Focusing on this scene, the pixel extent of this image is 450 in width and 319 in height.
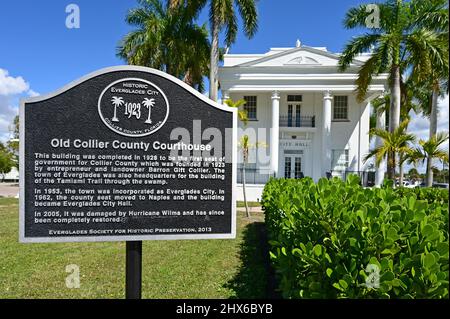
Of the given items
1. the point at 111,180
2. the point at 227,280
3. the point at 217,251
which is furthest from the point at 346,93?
the point at 111,180

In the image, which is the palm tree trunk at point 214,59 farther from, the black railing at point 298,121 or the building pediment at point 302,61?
the black railing at point 298,121

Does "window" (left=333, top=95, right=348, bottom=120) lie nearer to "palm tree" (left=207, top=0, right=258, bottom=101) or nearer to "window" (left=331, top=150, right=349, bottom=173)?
"window" (left=331, top=150, right=349, bottom=173)

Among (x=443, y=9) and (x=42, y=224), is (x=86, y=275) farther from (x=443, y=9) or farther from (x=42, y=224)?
(x=443, y=9)

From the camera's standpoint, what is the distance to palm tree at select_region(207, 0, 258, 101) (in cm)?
1440

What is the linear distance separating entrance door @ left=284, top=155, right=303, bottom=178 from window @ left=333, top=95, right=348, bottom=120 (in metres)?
4.06

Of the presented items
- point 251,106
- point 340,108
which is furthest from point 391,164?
point 251,106

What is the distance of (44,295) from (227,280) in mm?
2569

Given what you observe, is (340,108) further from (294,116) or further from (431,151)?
(431,151)

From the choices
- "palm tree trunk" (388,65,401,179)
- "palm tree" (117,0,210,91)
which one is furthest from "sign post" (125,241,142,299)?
"palm tree" (117,0,210,91)

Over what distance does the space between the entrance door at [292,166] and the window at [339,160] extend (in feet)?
7.54

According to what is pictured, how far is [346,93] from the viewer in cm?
2100

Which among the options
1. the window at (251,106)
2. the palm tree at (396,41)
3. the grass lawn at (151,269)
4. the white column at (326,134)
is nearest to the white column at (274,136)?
the window at (251,106)

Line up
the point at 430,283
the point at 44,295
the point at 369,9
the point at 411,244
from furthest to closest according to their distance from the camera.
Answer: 1. the point at 369,9
2. the point at 44,295
3. the point at 411,244
4. the point at 430,283
